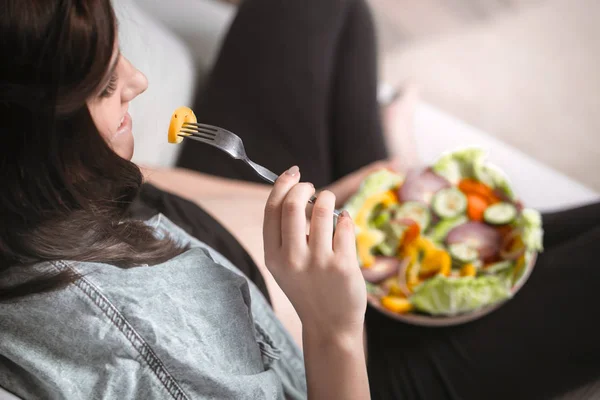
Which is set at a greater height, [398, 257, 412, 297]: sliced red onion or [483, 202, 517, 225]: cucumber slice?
[483, 202, 517, 225]: cucumber slice

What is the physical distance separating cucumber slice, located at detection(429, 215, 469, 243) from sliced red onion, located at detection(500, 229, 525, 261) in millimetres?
65

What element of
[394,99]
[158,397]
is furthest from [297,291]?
[394,99]

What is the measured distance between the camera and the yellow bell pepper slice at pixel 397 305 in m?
0.69

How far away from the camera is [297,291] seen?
1.46 feet

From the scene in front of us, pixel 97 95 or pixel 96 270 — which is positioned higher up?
pixel 97 95

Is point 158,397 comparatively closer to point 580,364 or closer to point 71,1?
point 71,1

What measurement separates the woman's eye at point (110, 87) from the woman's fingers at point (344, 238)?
8.1 inches

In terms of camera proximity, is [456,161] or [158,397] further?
[456,161]

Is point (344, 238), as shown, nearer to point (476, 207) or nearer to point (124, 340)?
point (124, 340)

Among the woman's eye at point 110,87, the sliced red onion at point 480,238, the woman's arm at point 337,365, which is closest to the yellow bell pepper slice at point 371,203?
the sliced red onion at point 480,238

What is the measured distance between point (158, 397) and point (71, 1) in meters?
0.31

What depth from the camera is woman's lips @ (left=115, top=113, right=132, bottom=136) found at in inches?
16.1

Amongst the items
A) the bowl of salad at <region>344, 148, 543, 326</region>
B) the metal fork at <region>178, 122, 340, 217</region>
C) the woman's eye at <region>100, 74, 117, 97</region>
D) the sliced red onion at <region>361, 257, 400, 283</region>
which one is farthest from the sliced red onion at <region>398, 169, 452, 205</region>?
the woman's eye at <region>100, 74, 117, 97</region>

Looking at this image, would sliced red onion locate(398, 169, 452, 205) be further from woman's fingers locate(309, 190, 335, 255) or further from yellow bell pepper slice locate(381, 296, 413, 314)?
woman's fingers locate(309, 190, 335, 255)
